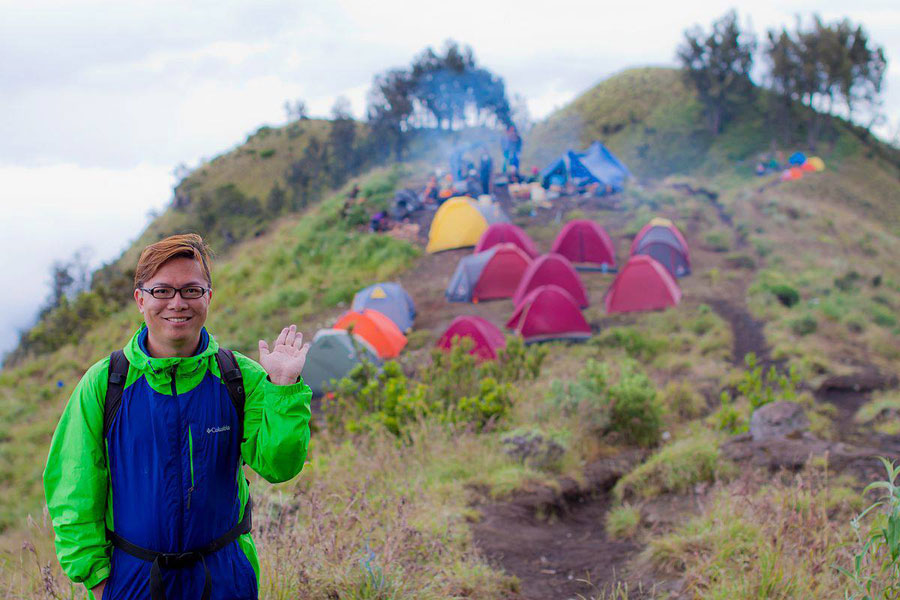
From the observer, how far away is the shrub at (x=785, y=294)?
13472mm

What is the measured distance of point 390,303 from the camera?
528 inches

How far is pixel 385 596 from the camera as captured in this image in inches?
115

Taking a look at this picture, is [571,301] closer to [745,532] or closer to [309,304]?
[309,304]

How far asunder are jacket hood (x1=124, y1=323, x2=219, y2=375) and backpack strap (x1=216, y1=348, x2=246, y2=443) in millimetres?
38

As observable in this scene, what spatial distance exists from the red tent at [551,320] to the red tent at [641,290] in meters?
1.51

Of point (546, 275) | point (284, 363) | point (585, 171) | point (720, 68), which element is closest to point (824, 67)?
point (720, 68)

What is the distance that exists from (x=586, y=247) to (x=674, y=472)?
11.2 meters

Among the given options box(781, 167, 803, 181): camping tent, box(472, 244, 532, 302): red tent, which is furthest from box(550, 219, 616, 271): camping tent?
box(781, 167, 803, 181): camping tent

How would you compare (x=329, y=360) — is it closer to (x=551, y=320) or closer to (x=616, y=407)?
(x=551, y=320)

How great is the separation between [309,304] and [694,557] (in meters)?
13.0

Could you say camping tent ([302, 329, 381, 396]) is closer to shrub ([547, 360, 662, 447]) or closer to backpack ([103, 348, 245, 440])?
shrub ([547, 360, 662, 447])

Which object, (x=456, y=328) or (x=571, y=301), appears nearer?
(x=456, y=328)

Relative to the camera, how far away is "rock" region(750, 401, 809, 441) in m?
6.04

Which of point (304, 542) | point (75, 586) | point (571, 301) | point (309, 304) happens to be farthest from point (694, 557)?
point (309, 304)
